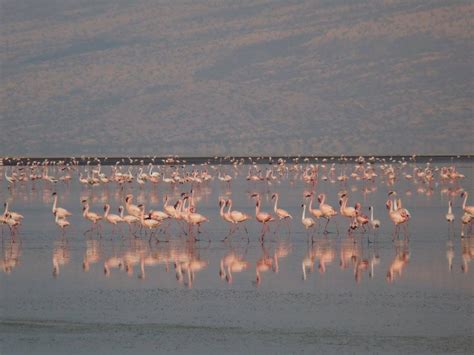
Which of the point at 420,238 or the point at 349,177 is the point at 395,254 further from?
the point at 349,177

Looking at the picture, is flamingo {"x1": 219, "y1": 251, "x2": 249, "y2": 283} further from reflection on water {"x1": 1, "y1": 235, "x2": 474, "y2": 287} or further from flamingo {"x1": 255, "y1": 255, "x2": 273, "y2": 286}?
flamingo {"x1": 255, "y1": 255, "x2": 273, "y2": 286}

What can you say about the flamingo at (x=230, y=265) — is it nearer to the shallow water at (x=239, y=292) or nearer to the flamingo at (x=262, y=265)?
the shallow water at (x=239, y=292)

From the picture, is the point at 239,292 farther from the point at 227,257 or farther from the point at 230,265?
the point at 227,257

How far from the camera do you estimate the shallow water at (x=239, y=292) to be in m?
12.2

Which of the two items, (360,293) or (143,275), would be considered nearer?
(360,293)

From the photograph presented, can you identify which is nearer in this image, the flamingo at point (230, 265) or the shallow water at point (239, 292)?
the shallow water at point (239, 292)

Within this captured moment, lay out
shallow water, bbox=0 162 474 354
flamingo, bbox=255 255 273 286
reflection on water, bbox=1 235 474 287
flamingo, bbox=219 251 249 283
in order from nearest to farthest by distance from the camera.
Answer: shallow water, bbox=0 162 474 354
flamingo, bbox=255 255 273 286
flamingo, bbox=219 251 249 283
reflection on water, bbox=1 235 474 287

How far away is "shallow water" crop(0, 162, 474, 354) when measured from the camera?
40.1ft

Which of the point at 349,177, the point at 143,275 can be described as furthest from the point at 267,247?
the point at 349,177

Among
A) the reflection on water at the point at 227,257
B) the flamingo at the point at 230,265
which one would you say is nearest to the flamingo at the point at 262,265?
the reflection on water at the point at 227,257

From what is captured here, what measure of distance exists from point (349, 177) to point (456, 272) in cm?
3561

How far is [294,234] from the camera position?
22562mm

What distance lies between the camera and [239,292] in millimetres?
15117

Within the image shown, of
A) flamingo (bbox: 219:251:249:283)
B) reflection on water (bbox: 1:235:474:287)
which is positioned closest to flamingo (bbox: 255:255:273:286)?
reflection on water (bbox: 1:235:474:287)
